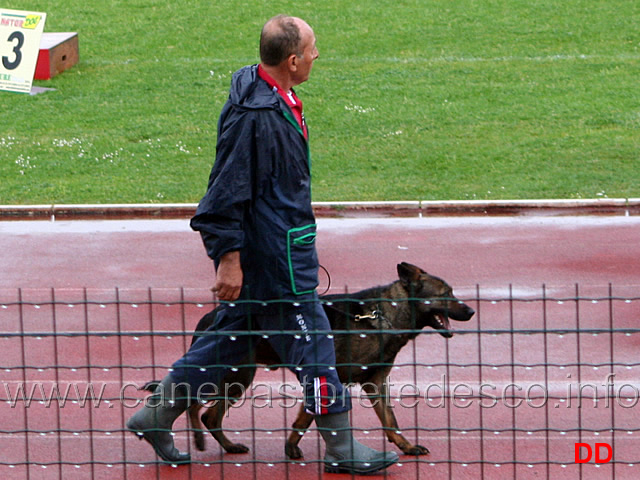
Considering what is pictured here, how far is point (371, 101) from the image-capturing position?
17.8 m

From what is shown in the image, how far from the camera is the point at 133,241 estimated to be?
433 inches

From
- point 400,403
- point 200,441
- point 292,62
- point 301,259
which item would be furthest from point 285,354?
point 400,403

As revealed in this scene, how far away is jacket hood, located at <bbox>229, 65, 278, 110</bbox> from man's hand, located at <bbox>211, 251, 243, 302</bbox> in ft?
2.20

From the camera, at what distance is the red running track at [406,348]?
544cm

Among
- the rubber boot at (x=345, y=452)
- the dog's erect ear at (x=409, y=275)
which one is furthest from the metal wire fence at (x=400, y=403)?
the dog's erect ear at (x=409, y=275)

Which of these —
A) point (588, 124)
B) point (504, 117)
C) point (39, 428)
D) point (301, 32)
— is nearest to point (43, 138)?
point (504, 117)

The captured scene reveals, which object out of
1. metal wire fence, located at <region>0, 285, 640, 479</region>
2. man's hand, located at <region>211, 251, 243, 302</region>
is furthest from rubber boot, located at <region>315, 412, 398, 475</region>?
man's hand, located at <region>211, 251, 243, 302</region>

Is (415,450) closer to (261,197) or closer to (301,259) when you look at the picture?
(301,259)

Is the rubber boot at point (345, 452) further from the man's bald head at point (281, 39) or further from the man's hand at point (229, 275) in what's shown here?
the man's bald head at point (281, 39)

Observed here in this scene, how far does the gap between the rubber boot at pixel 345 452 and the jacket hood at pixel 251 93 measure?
1474 millimetres

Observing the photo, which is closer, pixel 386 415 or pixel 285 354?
pixel 285 354

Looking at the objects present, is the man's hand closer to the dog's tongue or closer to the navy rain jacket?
the navy rain jacket

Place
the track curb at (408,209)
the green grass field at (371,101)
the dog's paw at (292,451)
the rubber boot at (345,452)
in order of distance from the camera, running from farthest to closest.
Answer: the green grass field at (371,101)
the track curb at (408,209)
the dog's paw at (292,451)
the rubber boot at (345,452)

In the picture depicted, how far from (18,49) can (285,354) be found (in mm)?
10562
